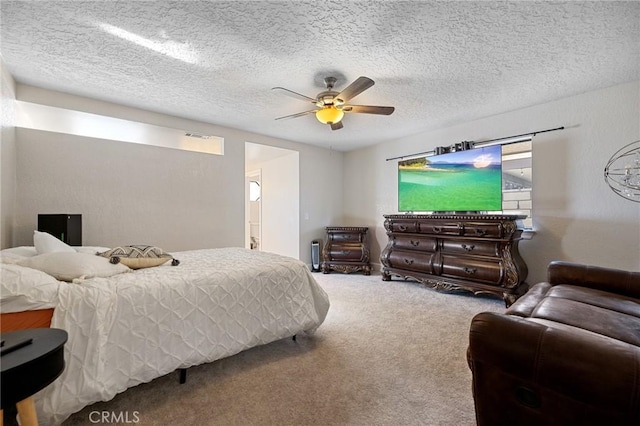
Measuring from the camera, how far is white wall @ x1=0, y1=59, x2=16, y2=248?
235cm

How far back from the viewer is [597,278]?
1.99m

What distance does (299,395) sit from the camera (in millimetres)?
1646

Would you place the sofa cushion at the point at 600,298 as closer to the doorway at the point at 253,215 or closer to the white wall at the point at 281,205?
the white wall at the point at 281,205

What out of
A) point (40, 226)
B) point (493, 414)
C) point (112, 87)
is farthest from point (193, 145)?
point (493, 414)

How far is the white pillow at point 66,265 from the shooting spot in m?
1.55

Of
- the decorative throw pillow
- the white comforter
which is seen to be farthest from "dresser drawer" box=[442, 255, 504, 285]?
the decorative throw pillow

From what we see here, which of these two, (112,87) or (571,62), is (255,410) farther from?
(571,62)

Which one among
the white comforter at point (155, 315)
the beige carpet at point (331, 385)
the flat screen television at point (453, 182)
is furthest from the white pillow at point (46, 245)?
the flat screen television at point (453, 182)

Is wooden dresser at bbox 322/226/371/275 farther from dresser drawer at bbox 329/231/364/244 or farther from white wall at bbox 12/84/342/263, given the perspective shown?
white wall at bbox 12/84/342/263

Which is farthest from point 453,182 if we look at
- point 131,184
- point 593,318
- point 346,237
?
point 131,184

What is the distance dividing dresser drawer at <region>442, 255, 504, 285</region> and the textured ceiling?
200 cm

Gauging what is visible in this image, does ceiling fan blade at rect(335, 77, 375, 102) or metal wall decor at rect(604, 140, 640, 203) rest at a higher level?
ceiling fan blade at rect(335, 77, 375, 102)

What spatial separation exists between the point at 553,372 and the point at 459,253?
288 centimetres

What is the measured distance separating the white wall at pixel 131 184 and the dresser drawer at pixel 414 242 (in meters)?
2.52
